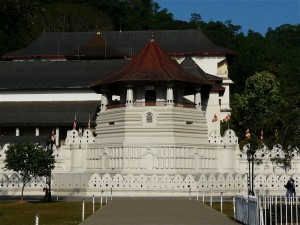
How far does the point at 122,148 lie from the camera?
62.0 metres

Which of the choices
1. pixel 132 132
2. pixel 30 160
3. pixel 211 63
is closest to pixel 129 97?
pixel 132 132

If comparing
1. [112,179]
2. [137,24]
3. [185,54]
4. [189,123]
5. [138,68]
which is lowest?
[112,179]

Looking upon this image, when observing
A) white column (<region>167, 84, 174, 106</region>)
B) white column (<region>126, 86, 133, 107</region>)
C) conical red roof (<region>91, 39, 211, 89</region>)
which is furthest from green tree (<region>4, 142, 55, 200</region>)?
white column (<region>167, 84, 174, 106</region>)

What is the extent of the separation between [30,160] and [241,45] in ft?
298

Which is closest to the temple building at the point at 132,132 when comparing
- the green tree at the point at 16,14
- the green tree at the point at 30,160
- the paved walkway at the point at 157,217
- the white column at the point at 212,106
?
the white column at the point at 212,106

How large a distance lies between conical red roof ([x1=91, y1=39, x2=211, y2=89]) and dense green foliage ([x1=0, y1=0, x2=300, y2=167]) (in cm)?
681

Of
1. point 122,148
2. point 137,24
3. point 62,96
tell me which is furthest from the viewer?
point 137,24

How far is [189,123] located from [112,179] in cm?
1094

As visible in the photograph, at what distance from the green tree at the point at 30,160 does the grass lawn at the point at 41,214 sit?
5.50 m

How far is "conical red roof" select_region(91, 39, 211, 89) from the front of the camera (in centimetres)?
6444

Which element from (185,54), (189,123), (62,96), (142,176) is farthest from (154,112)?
(185,54)

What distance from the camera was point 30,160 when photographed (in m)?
48.7

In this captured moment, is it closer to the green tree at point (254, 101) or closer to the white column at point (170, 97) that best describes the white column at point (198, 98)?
the white column at point (170, 97)

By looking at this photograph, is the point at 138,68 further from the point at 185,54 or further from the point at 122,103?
the point at 185,54
